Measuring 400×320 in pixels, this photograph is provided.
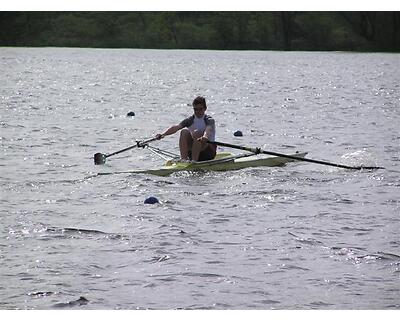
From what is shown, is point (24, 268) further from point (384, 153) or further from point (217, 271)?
point (384, 153)

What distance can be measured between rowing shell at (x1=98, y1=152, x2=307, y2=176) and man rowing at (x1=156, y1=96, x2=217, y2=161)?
0.16m

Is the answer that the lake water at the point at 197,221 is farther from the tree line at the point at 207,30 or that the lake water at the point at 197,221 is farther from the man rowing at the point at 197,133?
the tree line at the point at 207,30

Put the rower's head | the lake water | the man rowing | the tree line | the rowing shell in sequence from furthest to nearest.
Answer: the tree line
the rowing shell
the man rowing
the rower's head
the lake water

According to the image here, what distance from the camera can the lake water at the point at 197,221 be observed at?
9422mm

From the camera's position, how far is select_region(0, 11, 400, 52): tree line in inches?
1767

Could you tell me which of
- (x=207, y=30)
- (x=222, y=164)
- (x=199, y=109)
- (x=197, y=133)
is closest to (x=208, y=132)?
(x=197, y=133)

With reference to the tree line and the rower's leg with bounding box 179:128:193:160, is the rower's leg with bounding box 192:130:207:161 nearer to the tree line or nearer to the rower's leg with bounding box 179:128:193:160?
the rower's leg with bounding box 179:128:193:160

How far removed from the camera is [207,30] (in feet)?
208

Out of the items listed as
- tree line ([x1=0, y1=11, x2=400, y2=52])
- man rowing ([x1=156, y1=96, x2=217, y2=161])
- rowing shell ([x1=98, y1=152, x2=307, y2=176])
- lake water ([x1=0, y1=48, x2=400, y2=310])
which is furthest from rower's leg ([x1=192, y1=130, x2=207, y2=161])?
tree line ([x1=0, y1=11, x2=400, y2=52])

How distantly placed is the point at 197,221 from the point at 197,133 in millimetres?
3957

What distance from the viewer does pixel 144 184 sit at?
1598 centimetres

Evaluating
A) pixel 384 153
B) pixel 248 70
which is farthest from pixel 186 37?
pixel 384 153

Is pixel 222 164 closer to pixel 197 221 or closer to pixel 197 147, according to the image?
pixel 197 147

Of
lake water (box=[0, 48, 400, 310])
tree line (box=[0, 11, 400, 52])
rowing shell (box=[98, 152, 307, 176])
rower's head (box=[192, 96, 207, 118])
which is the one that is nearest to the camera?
lake water (box=[0, 48, 400, 310])
